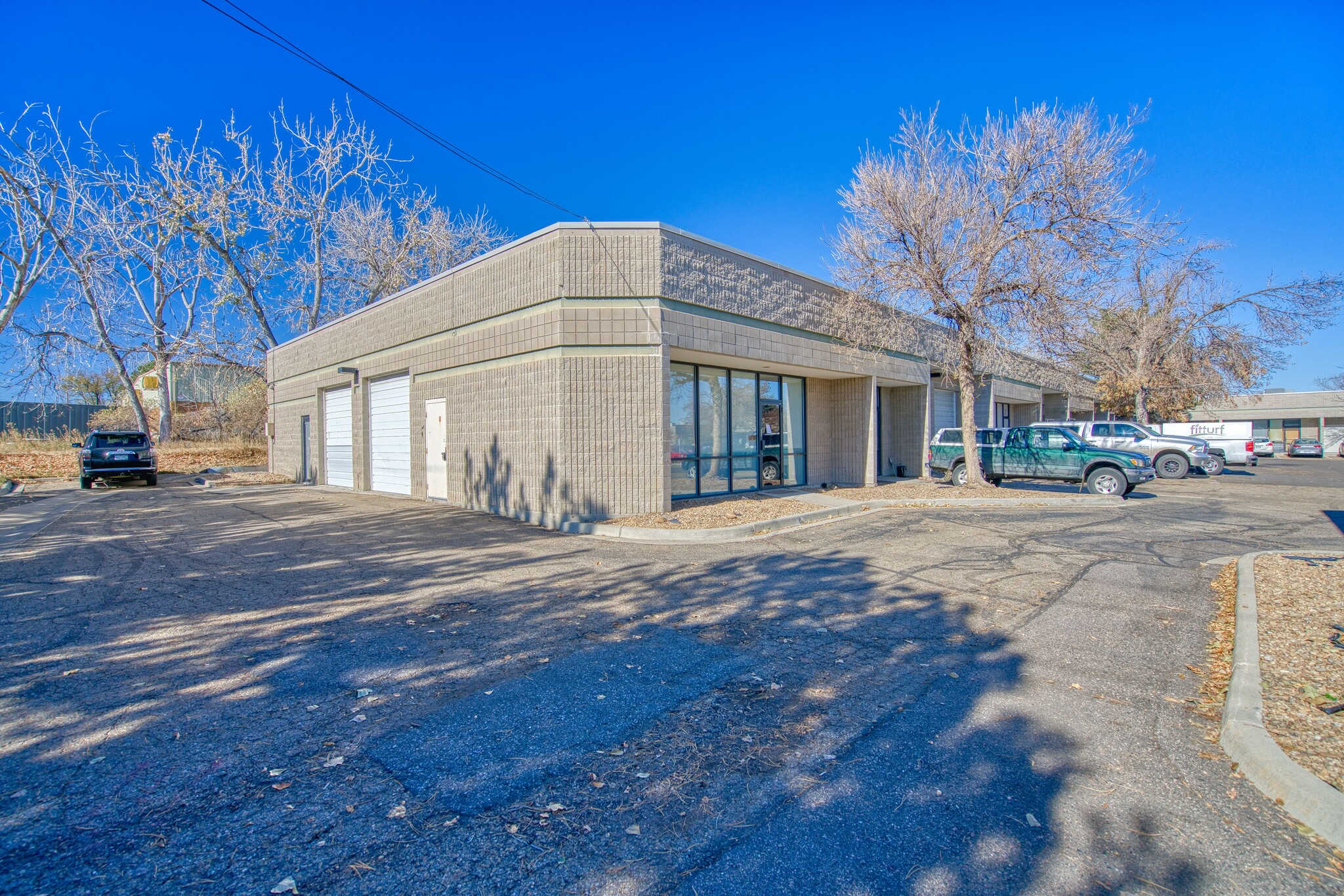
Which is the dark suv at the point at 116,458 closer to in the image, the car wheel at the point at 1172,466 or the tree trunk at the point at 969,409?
the tree trunk at the point at 969,409

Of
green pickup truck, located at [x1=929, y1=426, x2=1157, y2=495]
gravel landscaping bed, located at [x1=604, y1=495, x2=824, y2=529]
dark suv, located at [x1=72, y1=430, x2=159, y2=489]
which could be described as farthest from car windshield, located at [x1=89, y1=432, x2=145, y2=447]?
green pickup truck, located at [x1=929, y1=426, x2=1157, y2=495]

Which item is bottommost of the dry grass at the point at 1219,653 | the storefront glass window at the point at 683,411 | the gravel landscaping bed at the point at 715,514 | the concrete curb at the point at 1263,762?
the dry grass at the point at 1219,653

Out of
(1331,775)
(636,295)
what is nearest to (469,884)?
(1331,775)

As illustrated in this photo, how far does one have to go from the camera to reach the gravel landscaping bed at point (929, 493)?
1499cm

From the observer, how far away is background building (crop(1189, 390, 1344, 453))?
171 feet

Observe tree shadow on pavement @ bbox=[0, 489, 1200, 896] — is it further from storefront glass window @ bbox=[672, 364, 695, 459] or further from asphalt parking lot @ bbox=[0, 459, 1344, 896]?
storefront glass window @ bbox=[672, 364, 695, 459]

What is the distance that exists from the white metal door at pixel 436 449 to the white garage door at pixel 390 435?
37.4 inches

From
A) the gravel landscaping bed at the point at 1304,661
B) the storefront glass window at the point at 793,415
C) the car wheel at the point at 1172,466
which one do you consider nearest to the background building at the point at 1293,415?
the car wheel at the point at 1172,466

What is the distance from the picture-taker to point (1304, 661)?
4.52m

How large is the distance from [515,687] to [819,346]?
1327cm

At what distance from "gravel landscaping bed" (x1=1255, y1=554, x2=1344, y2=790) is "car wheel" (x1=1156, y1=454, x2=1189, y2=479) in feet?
58.7

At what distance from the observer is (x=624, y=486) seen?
11.8m

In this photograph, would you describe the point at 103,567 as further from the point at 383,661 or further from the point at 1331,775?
the point at 1331,775

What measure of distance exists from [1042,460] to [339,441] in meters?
21.1
